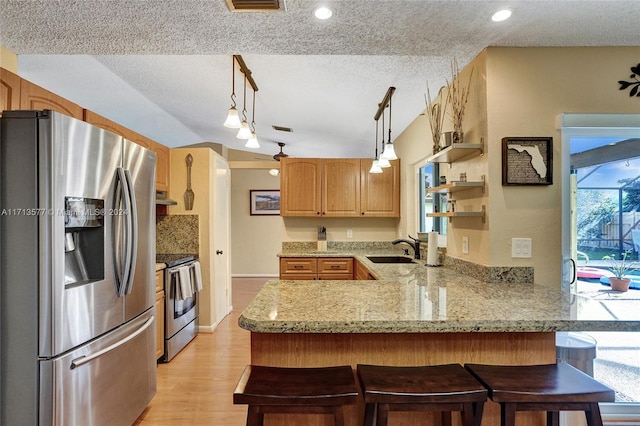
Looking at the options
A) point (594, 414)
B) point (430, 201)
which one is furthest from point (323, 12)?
point (430, 201)

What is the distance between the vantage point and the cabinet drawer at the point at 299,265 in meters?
3.81

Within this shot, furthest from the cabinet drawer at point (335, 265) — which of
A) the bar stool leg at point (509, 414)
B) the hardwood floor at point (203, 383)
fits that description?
the bar stool leg at point (509, 414)

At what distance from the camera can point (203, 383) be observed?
8.34 ft

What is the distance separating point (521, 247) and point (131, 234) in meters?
2.42

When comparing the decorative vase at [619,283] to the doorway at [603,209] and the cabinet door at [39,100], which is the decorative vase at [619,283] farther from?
the cabinet door at [39,100]

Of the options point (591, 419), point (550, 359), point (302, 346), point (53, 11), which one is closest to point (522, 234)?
point (550, 359)

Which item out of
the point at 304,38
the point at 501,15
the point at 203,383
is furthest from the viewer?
the point at 203,383

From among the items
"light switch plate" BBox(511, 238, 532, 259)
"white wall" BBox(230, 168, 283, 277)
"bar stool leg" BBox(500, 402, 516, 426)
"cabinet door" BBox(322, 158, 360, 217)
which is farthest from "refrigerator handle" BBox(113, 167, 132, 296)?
"white wall" BBox(230, 168, 283, 277)

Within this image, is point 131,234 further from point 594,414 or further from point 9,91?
point 594,414

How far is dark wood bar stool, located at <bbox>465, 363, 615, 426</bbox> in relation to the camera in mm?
1057

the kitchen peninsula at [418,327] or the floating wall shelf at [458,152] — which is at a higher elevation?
the floating wall shelf at [458,152]

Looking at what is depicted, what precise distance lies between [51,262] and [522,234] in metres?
2.55

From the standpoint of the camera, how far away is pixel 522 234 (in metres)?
1.91

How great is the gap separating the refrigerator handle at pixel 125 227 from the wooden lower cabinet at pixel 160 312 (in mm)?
1108
